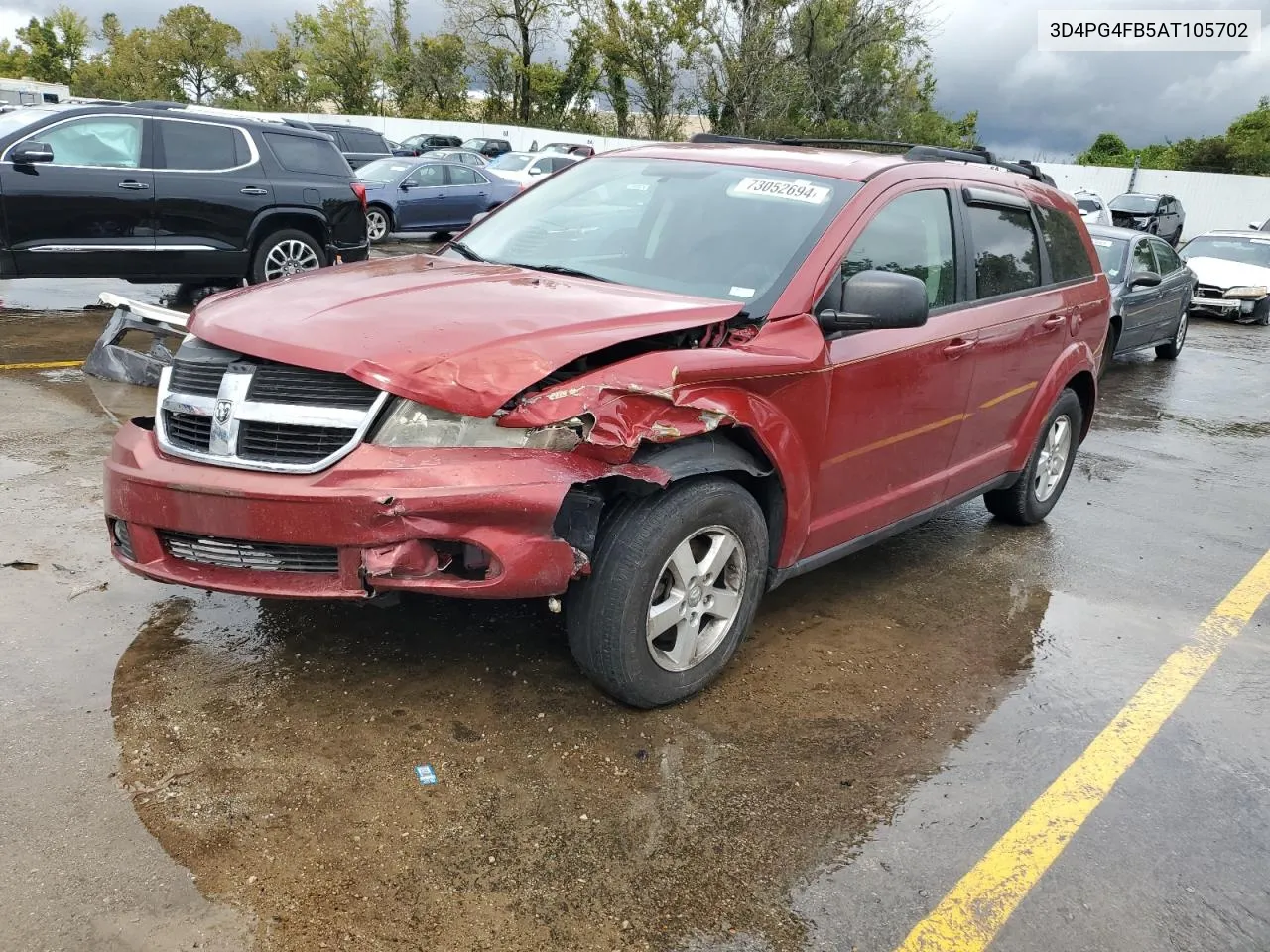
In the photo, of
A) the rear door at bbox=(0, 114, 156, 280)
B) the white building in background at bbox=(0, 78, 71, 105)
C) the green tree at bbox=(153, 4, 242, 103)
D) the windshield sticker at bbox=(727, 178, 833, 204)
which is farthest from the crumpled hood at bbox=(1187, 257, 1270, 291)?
the green tree at bbox=(153, 4, 242, 103)

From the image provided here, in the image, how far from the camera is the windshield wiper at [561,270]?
3.85 m

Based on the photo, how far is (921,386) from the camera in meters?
4.11

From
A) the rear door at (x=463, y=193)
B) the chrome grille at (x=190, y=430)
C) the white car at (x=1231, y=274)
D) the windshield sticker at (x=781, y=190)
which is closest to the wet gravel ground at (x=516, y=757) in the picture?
the chrome grille at (x=190, y=430)

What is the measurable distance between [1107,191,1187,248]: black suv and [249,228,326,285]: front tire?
22716mm

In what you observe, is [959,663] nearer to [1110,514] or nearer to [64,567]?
[1110,514]

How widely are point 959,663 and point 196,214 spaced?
26.1ft

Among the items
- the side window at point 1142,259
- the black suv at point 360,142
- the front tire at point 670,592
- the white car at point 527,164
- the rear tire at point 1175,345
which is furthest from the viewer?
the black suv at point 360,142

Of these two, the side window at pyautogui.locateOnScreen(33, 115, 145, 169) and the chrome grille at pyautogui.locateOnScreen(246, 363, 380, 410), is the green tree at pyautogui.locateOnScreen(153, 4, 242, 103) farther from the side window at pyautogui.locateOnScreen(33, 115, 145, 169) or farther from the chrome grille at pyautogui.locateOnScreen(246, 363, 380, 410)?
the chrome grille at pyautogui.locateOnScreen(246, 363, 380, 410)

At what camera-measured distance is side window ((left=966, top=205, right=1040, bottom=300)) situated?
14.8 ft

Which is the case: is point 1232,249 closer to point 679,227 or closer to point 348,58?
point 679,227

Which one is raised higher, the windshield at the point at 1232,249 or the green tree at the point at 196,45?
the green tree at the point at 196,45

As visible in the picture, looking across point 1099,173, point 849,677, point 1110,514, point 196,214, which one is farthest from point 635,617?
point 1099,173

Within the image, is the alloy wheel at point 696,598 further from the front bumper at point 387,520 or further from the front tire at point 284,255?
the front tire at point 284,255

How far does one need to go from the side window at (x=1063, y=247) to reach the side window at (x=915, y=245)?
1.05 metres
